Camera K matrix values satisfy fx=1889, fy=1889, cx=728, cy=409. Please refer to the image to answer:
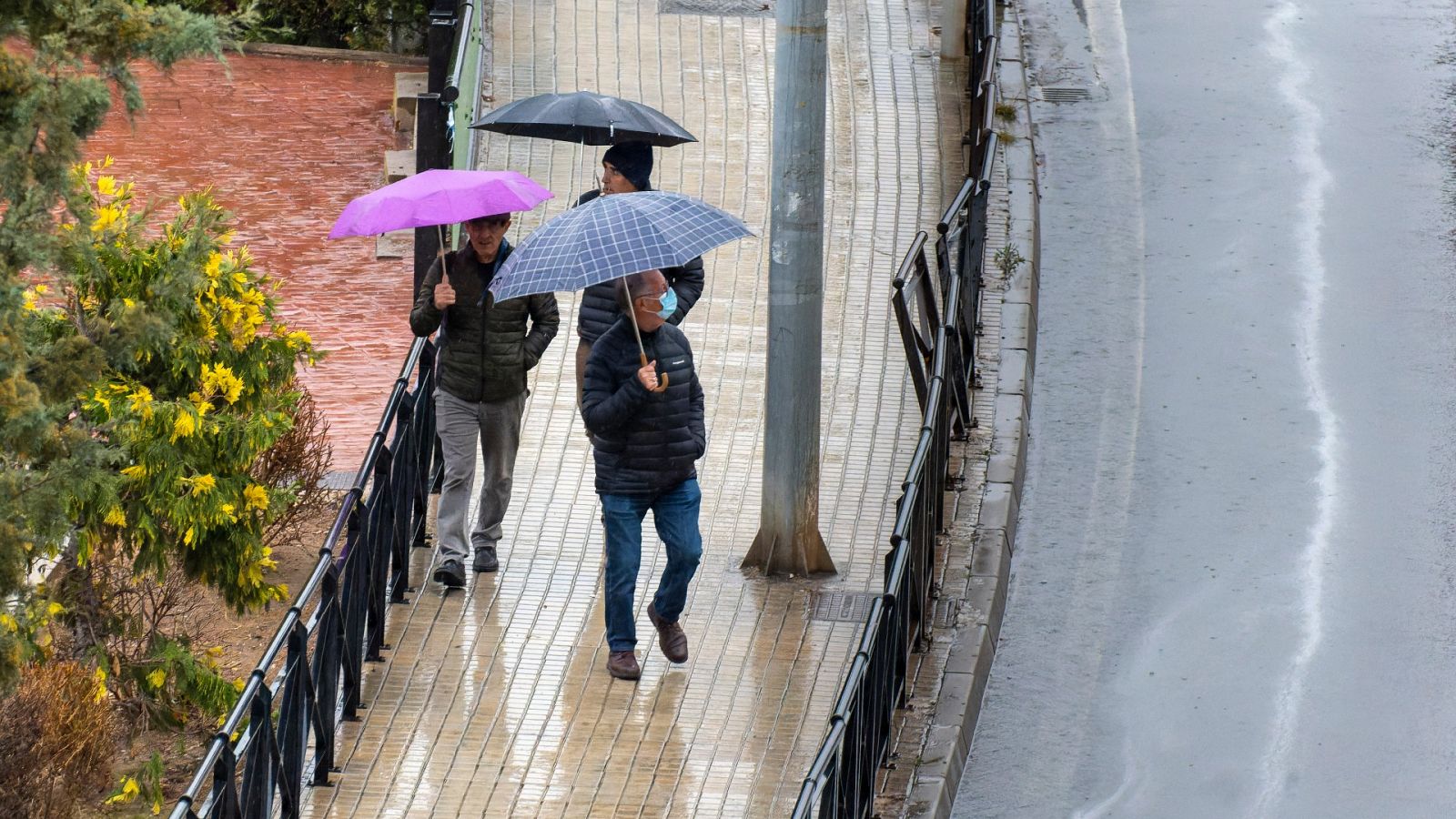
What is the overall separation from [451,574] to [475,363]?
40.4 inches

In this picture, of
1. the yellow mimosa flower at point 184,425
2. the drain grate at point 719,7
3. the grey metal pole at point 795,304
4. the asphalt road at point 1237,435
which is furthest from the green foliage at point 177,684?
the drain grate at point 719,7

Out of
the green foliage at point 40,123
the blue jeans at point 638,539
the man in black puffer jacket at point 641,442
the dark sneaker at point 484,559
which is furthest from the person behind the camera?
the dark sneaker at point 484,559

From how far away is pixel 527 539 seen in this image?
945 centimetres

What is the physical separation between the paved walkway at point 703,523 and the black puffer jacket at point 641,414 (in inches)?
37.9

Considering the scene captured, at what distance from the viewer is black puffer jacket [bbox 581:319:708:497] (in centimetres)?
777

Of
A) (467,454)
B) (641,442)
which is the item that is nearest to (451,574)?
(467,454)

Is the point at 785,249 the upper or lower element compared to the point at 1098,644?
upper

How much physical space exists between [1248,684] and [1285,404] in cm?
265

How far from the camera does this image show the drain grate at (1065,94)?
46.8 feet

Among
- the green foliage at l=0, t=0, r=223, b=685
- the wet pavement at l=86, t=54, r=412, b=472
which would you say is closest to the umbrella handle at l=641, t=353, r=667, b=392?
the green foliage at l=0, t=0, r=223, b=685

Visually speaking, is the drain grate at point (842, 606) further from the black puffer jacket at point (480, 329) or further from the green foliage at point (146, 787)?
the green foliage at point (146, 787)

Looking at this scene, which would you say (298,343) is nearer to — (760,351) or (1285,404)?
(760,351)

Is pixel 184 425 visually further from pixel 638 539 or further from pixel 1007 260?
pixel 1007 260

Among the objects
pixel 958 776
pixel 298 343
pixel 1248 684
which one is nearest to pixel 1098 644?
pixel 1248 684
